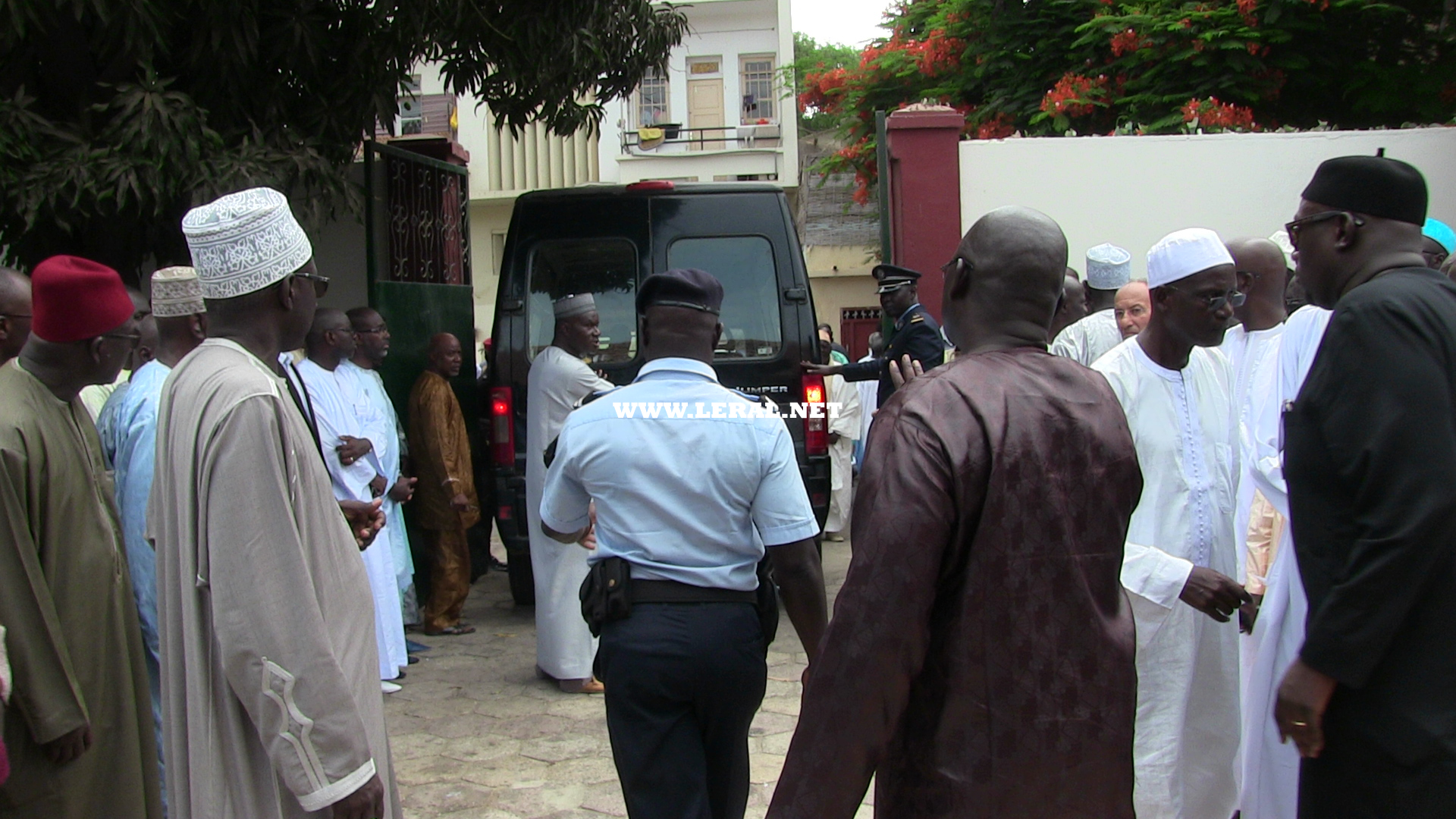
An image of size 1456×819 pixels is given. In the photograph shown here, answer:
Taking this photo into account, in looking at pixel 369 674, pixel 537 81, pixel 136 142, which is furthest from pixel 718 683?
pixel 537 81

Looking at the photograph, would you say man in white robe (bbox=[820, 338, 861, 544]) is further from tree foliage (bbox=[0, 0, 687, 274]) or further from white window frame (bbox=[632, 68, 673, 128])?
white window frame (bbox=[632, 68, 673, 128])

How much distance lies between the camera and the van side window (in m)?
7.02

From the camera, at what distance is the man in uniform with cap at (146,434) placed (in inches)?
141

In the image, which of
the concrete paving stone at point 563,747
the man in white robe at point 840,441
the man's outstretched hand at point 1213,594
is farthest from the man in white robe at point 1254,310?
the man in white robe at point 840,441

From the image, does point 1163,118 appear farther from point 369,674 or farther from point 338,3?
point 369,674

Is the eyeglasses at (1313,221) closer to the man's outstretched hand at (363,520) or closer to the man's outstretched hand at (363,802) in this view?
the man's outstretched hand at (363,802)

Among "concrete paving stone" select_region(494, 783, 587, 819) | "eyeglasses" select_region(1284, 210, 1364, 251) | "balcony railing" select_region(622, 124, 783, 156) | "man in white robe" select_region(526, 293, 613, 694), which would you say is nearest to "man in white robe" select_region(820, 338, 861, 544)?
"man in white robe" select_region(526, 293, 613, 694)

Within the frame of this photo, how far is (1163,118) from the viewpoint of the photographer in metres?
12.4

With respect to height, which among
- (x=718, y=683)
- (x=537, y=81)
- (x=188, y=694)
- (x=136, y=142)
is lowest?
(x=718, y=683)

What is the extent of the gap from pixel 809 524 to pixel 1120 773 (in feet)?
4.06

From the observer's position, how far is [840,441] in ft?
35.2

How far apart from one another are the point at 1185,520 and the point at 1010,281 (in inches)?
68.6

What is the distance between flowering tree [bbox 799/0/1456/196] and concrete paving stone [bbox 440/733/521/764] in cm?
862

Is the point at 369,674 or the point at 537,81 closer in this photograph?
the point at 369,674
